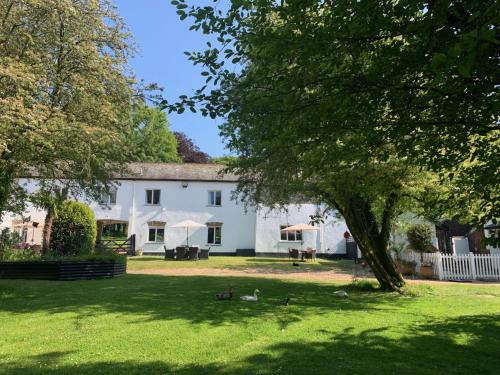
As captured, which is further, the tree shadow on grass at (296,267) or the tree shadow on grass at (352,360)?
the tree shadow on grass at (296,267)

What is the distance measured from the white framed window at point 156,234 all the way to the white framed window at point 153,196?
7.29ft

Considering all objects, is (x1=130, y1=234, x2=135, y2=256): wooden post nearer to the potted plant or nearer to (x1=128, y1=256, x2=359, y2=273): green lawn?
(x1=128, y1=256, x2=359, y2=273): green lawn

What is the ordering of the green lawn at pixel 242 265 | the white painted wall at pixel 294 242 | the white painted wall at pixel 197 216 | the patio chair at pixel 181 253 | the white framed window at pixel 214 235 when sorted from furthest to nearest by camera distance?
the white framed window at pixel 214 235
the white painted wall at pixel 197 216
the white painted wall at pixel 294 242
the patio chair at pixel 181 253
the green lawn at pixel 242 265

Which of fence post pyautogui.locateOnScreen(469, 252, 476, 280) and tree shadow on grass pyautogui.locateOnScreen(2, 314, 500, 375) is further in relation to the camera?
fence post pyautogui.locateOnScreen(469, 252, 476, 280)

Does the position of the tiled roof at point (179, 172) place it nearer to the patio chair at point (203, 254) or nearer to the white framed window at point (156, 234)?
the white framed window at point (156, 234)

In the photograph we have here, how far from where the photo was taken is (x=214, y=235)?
124ft

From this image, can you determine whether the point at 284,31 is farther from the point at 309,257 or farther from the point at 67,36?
the point at 309,257

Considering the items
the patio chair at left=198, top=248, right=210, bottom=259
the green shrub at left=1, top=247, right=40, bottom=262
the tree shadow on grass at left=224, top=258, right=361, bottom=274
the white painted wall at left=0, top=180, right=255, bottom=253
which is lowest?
the tree shadow on grass at left=224, top=258, right=361, bottom=274

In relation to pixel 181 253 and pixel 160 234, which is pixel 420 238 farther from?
pixel 160 234

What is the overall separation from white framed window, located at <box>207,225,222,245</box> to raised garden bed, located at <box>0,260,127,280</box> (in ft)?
69.0

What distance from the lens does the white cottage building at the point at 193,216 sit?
3694 centimetres

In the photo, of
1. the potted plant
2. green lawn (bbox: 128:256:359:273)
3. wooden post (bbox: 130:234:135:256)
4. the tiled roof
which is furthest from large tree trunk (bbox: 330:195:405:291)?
wooden post (bbox: 130:234:135:256)

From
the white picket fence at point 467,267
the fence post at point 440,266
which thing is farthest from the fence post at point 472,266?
the fence post at point 440,266

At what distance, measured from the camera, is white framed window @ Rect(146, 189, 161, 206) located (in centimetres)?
3781
